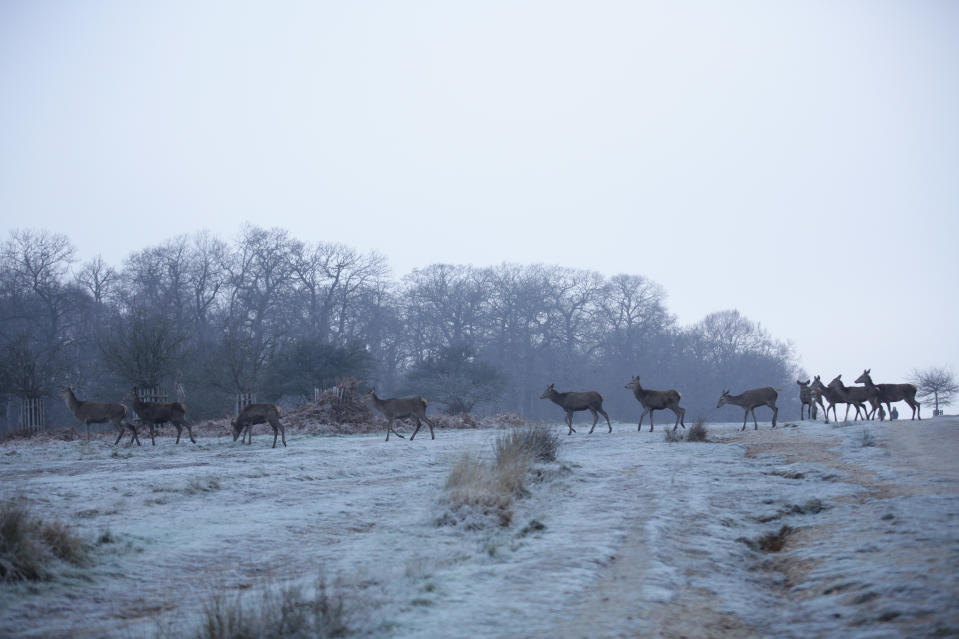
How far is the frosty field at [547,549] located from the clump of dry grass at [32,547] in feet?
0.57

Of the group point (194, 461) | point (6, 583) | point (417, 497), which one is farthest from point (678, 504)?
point (194, 461)

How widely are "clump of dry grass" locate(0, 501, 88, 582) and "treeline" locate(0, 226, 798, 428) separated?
89.5 ft

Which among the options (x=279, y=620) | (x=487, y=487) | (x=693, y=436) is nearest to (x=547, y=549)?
(x=487, y=487)

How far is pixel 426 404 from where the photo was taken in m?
24.6

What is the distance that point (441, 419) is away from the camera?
32.9 meters

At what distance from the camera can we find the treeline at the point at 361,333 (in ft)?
135

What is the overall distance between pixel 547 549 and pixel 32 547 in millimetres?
4614

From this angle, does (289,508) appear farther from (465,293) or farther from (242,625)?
(465,293)

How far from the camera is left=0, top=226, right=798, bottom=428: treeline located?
41.1m

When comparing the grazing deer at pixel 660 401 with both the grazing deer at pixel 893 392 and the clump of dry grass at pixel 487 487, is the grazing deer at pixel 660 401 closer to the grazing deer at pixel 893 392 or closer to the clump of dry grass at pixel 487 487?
the grazing deer at pixel 893 392

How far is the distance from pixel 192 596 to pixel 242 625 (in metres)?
1.63

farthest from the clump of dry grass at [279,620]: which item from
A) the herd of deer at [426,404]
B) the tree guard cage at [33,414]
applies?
the tree guard cage at [33,414]

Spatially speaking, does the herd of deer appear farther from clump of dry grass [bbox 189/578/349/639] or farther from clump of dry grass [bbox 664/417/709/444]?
clump of dry grass [bbox 189/578/349/639]

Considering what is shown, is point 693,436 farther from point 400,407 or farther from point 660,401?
point 400,407
